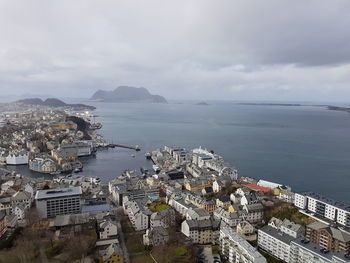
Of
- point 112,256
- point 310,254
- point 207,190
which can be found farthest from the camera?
point 207,190

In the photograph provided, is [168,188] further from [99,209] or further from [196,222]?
[196,222]

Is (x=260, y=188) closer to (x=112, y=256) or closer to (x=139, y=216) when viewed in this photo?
(x=139, y=216)

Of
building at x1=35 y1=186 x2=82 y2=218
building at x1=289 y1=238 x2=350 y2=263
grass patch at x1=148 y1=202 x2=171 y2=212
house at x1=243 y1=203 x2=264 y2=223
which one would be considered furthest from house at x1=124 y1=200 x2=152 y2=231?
building at x1=289 y1=238 x2=350 y2=263

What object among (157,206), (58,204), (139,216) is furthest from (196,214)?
(58,204)

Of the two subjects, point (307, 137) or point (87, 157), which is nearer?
point (87, 157)

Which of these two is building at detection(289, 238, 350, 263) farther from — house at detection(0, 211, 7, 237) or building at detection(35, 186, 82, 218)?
house at detection(0, 211, 7, 237)

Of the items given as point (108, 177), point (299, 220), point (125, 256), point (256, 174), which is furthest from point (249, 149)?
point (125, 256)
